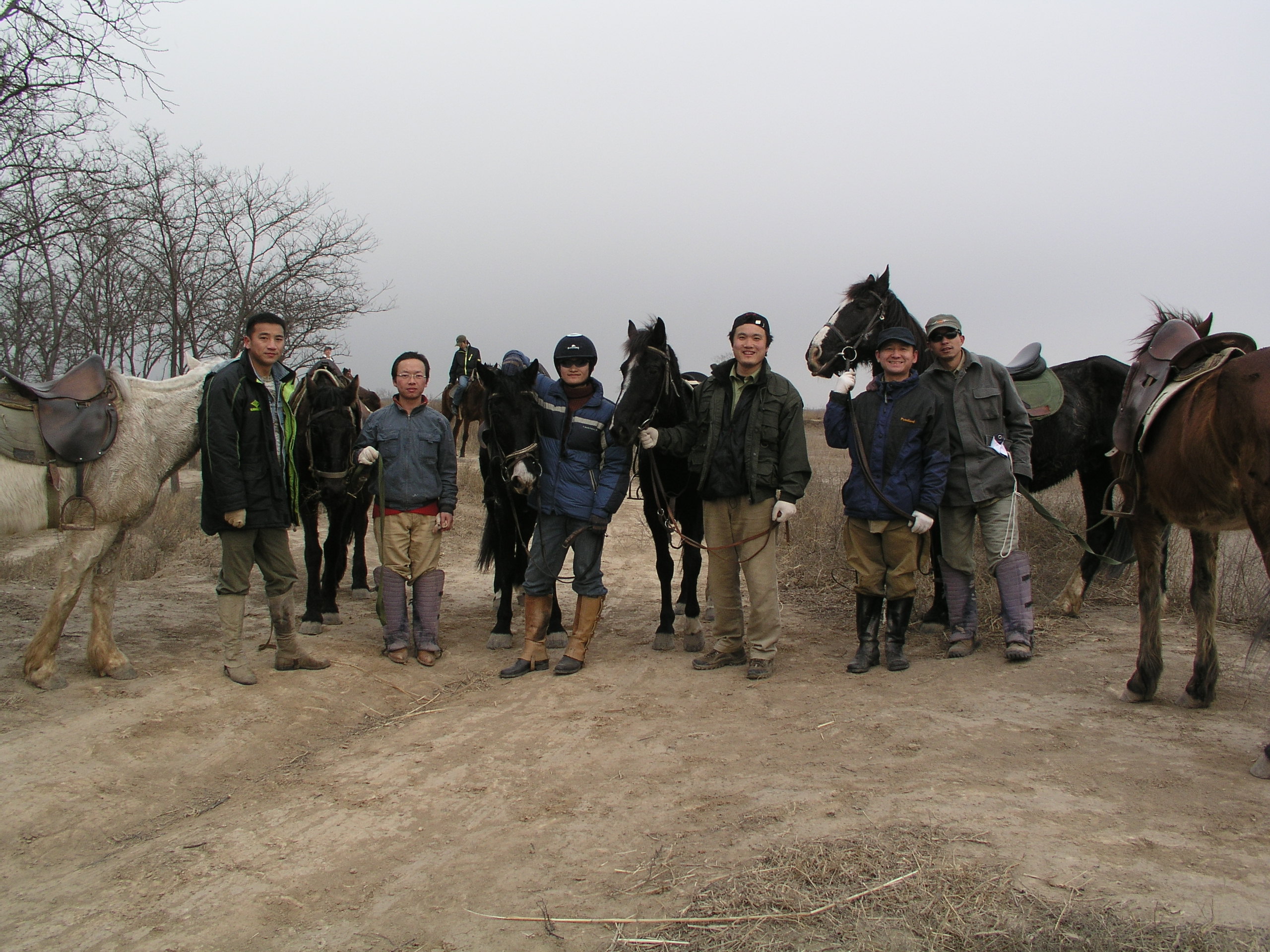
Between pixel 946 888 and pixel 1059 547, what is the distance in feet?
21.2

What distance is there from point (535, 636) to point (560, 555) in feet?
1.93

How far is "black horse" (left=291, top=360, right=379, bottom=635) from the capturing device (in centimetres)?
624

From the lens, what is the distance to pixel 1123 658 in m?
5.30

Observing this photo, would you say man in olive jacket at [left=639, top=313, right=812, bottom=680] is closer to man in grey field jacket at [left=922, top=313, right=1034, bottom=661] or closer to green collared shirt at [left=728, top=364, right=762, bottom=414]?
green collared shirt at [left=728, top=364, right=762, bottom=414]

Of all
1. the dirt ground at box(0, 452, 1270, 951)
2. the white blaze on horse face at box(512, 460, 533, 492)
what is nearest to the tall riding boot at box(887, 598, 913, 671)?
the dirt ground at box(0, 452, 1270, 951)

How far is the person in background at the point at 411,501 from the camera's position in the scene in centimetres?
Answer: 559

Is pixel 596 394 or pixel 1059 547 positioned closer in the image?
pixel 596 394

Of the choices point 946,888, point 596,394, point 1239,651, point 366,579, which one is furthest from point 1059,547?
point 366,579

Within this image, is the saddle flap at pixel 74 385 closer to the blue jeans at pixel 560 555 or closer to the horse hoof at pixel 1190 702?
the blue jeans at pixel 560 555


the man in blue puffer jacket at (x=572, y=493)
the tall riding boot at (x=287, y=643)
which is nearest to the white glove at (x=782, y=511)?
the man in blue puffer jacket at (x=572, y=493)

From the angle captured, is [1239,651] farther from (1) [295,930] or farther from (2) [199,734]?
(2) [199,734]

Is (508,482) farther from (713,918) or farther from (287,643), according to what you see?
(713,918)

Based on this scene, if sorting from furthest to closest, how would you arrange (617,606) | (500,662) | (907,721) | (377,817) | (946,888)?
(617,606) → (500,662) → (907,721) → (377,817) → (946,888)

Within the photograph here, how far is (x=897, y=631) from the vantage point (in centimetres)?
518
